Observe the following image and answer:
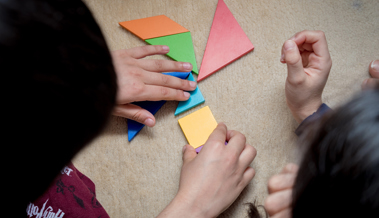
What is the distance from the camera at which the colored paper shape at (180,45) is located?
0.77 m

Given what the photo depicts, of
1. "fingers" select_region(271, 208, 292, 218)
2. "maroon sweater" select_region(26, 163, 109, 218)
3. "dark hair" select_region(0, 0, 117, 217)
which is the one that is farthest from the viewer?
"maroon sweater" select_region(26, 163, 109, 218)

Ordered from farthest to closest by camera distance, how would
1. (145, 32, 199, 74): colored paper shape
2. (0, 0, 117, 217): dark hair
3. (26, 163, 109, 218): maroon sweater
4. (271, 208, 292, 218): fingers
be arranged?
(145, 32, 199, 74): colored paper shape
(26, 163, 109, 218): maroon sweater
(271, 208, 292, 218): fingers
(0, 0, 117, 217): dark hair

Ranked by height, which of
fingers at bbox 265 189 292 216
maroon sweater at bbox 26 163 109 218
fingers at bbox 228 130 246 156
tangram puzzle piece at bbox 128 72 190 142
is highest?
tangram puzzle piece at bbox 128 72 190 142

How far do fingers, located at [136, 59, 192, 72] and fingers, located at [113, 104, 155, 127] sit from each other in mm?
123

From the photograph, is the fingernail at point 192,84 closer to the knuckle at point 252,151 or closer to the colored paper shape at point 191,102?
the colored paper shape at point 191,102

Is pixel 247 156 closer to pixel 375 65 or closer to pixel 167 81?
pixel 167 81

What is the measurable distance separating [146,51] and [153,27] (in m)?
0.11

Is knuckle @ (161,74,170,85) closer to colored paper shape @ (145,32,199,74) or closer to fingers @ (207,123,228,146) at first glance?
colored paper shape @ (145,32,199,74)

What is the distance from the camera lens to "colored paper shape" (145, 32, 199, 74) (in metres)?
0.77

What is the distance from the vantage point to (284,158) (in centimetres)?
72

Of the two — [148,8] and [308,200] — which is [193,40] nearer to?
[148,8]

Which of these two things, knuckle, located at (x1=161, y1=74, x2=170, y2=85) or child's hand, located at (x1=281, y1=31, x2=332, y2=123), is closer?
child's hand, located at (x1=281, y1=31, x2=332, y2=123)

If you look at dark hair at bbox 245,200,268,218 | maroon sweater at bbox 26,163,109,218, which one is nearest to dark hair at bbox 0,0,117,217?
maroon sweater at bbox 26,163,109,218

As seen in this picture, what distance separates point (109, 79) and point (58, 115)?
0.24ft
